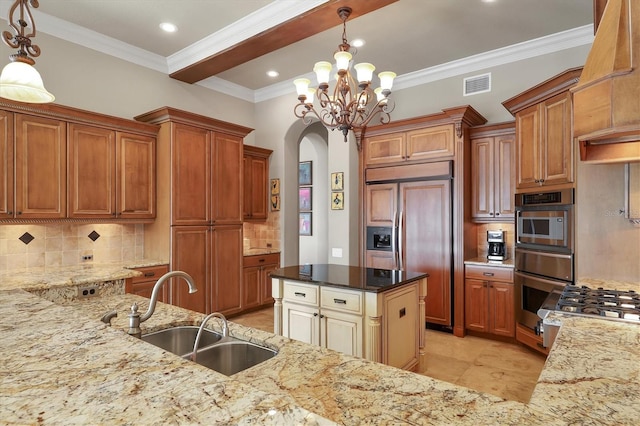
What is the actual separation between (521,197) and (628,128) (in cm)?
237

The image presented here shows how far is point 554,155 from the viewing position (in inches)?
129

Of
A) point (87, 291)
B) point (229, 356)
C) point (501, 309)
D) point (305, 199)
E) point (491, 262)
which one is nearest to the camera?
point (229, 356)

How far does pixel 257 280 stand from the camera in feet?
16.9

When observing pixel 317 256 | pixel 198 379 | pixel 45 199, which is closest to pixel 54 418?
pixel 198 379

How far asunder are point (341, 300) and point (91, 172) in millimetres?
2810

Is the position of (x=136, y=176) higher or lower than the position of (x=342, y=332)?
higher

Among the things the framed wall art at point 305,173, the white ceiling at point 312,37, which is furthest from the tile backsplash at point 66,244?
the framed wall art at point 305,173

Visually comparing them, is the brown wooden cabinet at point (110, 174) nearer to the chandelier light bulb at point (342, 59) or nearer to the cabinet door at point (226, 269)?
the cabinet door at point (226, 269)

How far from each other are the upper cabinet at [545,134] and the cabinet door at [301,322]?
2.40 m

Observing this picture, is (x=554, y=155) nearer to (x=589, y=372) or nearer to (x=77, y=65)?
(x=589, y=372)

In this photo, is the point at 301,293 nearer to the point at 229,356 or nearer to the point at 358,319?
the point at 358,319

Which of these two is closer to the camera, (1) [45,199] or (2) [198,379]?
(2) [198,379]

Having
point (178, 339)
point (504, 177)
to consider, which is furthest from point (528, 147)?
point (178, 339)

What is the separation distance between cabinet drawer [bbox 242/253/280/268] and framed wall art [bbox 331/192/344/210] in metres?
1.19
